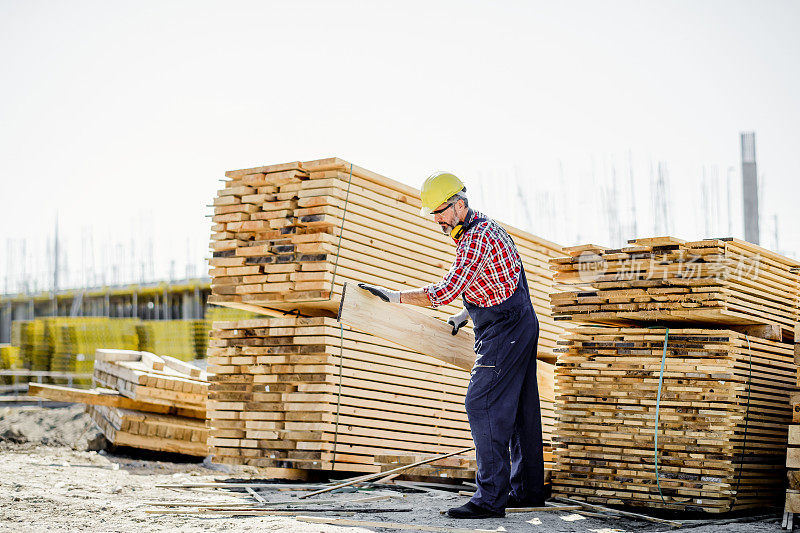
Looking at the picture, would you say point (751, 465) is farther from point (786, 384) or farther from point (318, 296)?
point (318, 296)

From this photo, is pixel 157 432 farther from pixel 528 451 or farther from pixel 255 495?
pixel 528 451

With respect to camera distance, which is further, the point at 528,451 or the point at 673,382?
Answer: the point at 673,382

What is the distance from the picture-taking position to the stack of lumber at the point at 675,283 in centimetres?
617

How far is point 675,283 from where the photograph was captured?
20.6 feet

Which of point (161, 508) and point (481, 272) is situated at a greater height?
point (481, 272)

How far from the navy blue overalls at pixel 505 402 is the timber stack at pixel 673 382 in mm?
681

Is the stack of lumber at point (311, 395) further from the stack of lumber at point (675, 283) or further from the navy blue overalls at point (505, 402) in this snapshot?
the navy blue overalls at point (505, 402)

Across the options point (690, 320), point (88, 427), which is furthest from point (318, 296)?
point (88, 427)

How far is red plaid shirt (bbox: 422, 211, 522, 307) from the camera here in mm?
5559

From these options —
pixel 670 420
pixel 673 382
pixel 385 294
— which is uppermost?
pixel 385 294

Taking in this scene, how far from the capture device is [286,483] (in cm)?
720

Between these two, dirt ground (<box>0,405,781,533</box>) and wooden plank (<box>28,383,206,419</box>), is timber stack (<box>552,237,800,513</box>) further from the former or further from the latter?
wooden plank (<box>28,383,206,419</box>)

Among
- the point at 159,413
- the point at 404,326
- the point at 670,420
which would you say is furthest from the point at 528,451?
the point at 159,413

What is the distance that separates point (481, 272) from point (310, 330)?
2.14m
